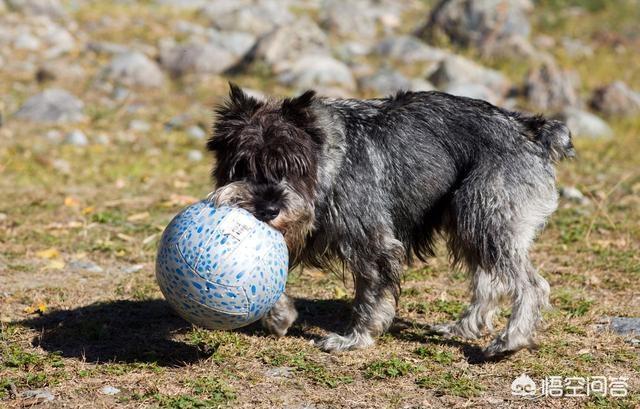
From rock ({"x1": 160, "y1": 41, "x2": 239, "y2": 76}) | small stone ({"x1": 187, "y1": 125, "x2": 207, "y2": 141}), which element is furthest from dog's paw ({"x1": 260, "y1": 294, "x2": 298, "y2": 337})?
rock ({"x1": 160, "y1": 41, "x2": 239, "y2": 76})

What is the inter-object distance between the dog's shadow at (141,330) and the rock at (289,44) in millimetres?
10231

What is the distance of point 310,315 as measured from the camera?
275 inches

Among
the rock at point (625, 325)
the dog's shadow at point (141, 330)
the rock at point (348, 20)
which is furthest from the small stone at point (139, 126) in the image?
the rock at point (625, 325)

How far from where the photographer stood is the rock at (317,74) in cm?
1574

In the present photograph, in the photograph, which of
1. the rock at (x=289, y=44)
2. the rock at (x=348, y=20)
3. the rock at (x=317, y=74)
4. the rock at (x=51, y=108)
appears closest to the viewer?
the rock at (x=51, y=108)

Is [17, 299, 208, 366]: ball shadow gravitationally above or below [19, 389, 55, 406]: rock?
below

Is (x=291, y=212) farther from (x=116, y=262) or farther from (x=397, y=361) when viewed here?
(x=116, y=262)

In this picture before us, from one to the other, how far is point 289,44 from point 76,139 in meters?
5.70

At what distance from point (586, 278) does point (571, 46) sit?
46.2ft

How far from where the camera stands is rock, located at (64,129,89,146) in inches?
517

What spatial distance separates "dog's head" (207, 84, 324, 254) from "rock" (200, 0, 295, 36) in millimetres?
13113

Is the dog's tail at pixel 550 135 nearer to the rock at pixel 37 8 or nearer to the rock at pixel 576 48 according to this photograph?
the rock at pixel 576 48

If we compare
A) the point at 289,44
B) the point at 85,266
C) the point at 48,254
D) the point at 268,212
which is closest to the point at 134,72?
the point at 289,44

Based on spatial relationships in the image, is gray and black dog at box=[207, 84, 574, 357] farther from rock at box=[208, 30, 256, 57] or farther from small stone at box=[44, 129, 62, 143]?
rock at box=[208, 30, 256, 57]
